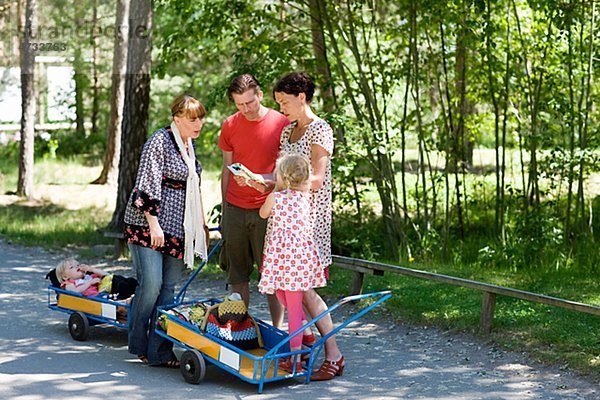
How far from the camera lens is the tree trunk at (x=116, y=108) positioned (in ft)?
60.2

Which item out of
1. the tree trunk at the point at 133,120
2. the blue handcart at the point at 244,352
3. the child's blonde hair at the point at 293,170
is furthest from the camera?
the tree trunk at the point at 133,120

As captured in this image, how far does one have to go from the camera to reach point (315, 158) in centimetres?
595

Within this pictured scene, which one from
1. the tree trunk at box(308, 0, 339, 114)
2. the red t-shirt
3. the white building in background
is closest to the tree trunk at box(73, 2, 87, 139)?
the white building in background

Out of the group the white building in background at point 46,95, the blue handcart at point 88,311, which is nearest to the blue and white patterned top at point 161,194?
the blue handcart at point 88,311

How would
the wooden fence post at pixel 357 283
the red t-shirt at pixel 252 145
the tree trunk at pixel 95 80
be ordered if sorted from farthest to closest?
1. the tree trunk at pixel 95 80
2. the wooden fence post at pixel 357 283
3. the red t-shirt at pixel 252 145

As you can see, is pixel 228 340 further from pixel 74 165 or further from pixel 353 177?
pixel 74 165

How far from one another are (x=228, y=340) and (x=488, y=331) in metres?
2.20

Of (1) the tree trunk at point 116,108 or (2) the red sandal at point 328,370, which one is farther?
(1) the tree trunk at point 116,108

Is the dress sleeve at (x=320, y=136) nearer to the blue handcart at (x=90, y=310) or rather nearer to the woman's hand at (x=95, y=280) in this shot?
the blue handcart at (x=90, y=310)

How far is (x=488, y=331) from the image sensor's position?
7055 millimetres

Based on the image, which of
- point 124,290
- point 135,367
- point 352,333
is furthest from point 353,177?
point 135,367

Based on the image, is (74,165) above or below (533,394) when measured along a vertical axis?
above

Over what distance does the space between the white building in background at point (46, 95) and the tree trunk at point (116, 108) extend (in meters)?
4.65

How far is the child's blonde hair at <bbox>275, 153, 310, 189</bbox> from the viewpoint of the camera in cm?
Result: 575
